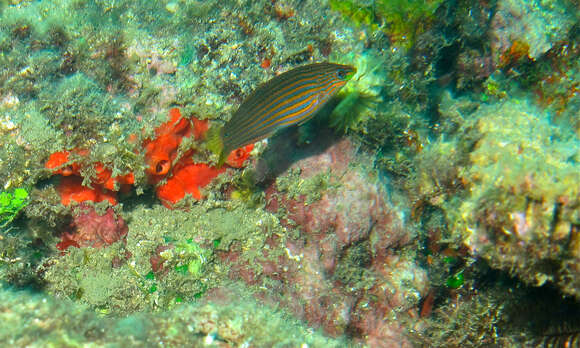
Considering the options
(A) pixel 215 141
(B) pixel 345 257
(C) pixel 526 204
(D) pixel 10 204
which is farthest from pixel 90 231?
(C) pixel 526 204

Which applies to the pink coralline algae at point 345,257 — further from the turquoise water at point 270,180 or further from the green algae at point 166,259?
the green algae at point 166,259

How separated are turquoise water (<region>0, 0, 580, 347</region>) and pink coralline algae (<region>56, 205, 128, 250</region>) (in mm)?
Answer: 15

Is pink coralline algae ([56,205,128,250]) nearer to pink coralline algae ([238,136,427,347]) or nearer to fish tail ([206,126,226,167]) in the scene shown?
pink coralline algae ([238,136,427,347])

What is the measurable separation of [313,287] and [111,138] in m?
2.51

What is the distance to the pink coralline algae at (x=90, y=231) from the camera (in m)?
3.38

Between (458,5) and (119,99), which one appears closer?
(119,99)

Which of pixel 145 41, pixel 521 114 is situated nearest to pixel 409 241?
pixel 521 114

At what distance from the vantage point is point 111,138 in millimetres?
3303

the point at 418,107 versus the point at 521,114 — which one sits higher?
the point at 418,107

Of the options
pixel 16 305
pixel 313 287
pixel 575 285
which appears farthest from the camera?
pixel 313 287

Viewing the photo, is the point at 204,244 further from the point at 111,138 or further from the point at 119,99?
the point at 119,99

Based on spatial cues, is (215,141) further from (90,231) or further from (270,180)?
(90,231)

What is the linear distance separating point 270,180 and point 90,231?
1.92 metres

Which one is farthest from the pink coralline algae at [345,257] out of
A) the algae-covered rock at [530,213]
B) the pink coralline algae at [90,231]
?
the pink coralline algae at [90,231]
